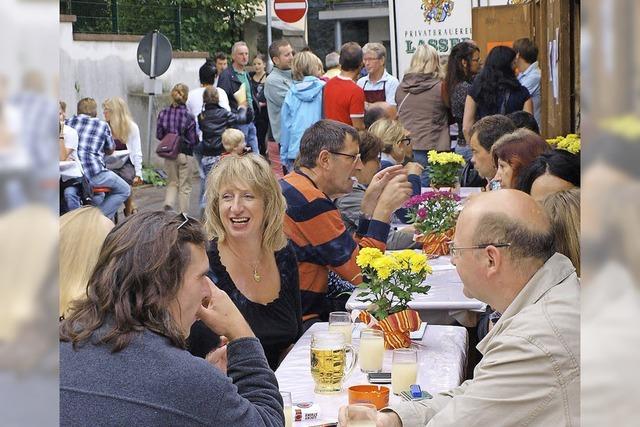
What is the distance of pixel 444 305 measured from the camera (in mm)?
4078

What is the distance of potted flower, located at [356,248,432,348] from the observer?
11.3 feet

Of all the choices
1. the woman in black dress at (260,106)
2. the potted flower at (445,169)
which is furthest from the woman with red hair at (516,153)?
the woman in black dress at (260,106)

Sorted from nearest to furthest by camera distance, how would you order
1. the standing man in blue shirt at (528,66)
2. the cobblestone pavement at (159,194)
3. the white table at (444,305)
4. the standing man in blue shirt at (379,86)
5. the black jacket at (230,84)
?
the white table at (444,305), the standing man in blue shirt at (528,66), the standing man in blue shirt at (379,86), the cobblestone pavement at (159,194), the black jacket at (230,84)

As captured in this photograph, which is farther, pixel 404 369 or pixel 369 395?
pixel 404 369

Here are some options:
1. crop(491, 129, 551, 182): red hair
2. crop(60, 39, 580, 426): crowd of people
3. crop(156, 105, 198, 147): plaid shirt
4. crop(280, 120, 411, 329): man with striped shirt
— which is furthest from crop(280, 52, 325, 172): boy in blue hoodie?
crop(280, 120, 411, 329): man with striped shirt

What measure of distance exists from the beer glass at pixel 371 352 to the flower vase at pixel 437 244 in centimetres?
217

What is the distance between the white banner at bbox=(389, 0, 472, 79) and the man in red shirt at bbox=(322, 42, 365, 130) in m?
4.07

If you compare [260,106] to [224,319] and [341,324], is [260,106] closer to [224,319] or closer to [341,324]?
[341,324]

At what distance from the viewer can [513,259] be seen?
250 centimetres

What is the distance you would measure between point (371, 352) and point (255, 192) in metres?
1.07

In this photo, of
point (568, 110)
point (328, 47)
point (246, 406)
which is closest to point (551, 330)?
point (246, 406)

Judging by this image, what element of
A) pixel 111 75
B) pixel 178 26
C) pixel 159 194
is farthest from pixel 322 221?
pixel 178 26

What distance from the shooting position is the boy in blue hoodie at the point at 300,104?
9883 millimetres

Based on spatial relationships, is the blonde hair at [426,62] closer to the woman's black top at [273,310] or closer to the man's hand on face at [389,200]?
the man's hand on face at [389,200]
